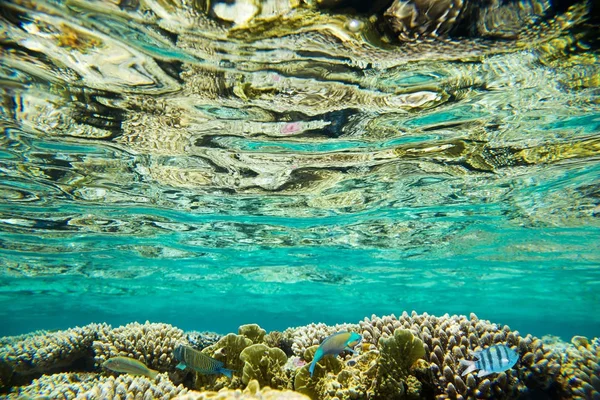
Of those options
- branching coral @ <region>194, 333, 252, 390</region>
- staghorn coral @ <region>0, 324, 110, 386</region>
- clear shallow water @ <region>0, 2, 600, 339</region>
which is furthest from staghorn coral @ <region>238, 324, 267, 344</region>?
clear shallow water @ <region>0, 2, 600, 339</region>

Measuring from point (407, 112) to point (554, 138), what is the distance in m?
5.30

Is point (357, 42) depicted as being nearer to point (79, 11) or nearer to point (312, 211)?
point (79, 11)

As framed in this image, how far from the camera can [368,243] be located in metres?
22.0

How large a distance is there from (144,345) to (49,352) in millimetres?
3292

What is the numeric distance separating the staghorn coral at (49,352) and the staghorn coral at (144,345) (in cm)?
73

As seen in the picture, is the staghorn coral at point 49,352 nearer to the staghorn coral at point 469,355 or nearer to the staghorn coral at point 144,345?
the staghorn coral at point 144,345

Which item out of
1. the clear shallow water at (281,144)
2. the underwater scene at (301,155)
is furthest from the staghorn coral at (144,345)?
the clear shallow water at (281,144)

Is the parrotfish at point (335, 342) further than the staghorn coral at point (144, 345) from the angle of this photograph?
No

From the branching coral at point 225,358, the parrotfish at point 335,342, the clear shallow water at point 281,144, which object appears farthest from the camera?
the clear shallow water at point 281,144

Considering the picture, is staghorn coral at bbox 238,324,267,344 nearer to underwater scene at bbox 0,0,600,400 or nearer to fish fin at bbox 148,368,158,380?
underwater scene at bbox 0,0,600,400

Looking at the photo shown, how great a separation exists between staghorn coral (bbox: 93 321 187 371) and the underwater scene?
0.15 feet

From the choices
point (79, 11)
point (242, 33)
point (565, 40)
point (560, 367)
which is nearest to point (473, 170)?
point (565, 40)

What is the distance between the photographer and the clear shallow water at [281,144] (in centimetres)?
674

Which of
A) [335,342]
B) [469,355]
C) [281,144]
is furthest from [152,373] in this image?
[281,144]
